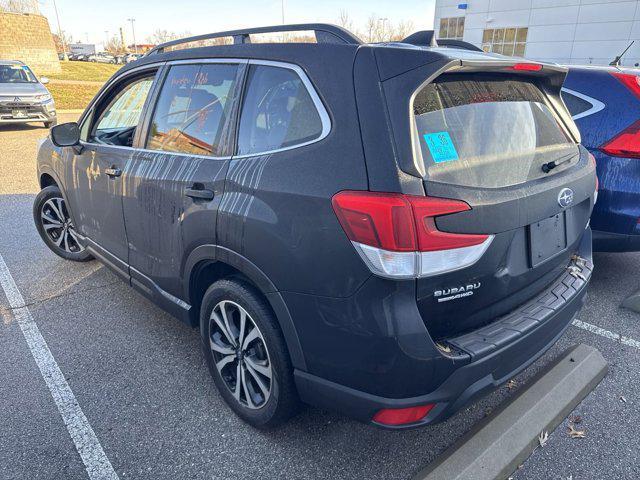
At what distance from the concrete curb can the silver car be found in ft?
45.7

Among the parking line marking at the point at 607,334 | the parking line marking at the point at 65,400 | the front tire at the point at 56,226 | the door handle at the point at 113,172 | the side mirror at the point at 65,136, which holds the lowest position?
the parking line marking at the point at 607,334

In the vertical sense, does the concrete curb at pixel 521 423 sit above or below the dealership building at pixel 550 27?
below

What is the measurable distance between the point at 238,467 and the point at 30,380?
151 centimetres

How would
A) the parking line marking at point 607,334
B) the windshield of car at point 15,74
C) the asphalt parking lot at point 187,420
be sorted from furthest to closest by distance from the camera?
the windshield of car at point 15,74
the parking line marking at point 607,334
the asphalt parking lot at point 187,420

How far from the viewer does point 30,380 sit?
2830 mm

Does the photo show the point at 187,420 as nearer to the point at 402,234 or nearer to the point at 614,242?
the point at 402,234

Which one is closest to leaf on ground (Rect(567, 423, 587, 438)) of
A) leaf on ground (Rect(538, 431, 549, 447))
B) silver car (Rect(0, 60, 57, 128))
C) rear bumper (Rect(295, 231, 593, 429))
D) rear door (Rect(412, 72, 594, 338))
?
leaf on ground (Rect(538, 431, 549, 447))

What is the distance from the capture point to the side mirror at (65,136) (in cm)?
355

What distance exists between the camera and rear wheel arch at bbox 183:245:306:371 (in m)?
2.03

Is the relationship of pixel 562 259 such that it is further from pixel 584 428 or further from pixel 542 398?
pixel 584 428

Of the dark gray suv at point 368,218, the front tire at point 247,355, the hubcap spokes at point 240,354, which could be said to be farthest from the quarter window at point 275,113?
the hubcap spokes at point 240,354

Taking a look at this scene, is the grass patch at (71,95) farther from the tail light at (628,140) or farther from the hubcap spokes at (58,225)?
the tail light at (628,140)

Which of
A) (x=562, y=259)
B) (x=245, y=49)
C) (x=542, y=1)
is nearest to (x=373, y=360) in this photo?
(x=562, y=259)

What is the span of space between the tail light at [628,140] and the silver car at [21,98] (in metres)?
13.6
